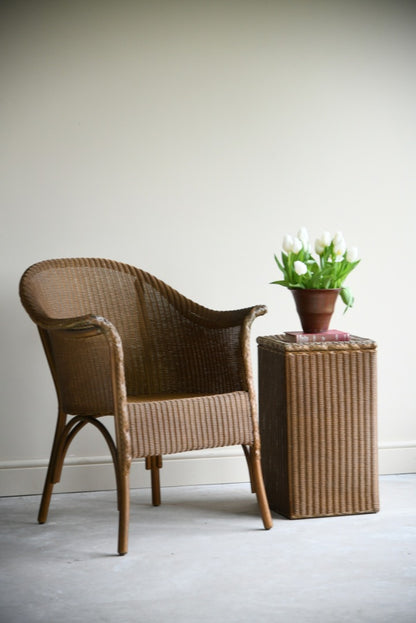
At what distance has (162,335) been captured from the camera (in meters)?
2.79

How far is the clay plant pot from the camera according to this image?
259cm

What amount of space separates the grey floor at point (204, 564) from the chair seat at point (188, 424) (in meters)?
0.31

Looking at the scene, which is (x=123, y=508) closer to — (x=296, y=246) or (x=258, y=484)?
(x=258, y=484)

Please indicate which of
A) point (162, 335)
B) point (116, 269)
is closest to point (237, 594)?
point (162, 335)

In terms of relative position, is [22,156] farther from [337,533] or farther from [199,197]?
[337,533]

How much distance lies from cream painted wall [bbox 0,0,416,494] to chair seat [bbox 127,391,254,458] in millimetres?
731

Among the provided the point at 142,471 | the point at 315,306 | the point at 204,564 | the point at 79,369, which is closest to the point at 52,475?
the point at 79,369

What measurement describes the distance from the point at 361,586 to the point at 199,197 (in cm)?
159

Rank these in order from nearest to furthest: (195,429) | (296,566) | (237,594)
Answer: (237,594) → (296,566) → (195,429)

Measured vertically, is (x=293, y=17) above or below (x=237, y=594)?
above

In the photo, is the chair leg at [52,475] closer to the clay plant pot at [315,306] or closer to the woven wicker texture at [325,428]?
the woven wicker texture at [325,428]

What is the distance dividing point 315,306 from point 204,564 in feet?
2.93

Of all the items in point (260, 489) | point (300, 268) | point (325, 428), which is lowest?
point (260, 489)

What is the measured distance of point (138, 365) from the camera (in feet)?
9.12
